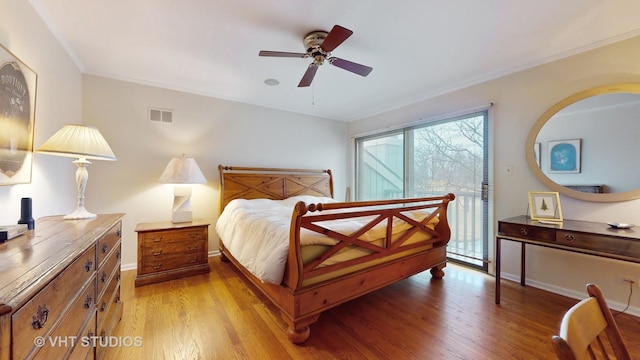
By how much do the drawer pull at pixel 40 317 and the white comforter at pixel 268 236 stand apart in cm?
114

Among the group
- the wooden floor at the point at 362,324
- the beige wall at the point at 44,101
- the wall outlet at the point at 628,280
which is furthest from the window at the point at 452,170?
the beige wall at the point at 44,101

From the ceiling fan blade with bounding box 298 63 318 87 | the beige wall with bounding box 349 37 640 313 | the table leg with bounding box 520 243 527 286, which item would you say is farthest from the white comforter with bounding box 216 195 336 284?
the beige wall with bounding box 349 37 640 313

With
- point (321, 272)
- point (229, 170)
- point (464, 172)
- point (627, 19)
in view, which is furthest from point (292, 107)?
point (627, 19)

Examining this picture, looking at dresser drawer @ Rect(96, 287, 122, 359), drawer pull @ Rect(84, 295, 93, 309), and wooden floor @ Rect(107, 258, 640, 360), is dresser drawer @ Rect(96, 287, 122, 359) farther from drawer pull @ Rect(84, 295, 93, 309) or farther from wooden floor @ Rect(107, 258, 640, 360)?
drawer pull @ Rect(84, 295, 93, 309)

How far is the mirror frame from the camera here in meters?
2.15

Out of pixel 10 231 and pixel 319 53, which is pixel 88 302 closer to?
pixel 10 231

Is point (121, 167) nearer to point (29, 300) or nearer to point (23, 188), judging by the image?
point (23, 188)

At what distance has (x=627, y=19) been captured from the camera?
1937mm

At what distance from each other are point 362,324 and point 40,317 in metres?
1.90

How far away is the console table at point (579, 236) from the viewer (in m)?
1.73

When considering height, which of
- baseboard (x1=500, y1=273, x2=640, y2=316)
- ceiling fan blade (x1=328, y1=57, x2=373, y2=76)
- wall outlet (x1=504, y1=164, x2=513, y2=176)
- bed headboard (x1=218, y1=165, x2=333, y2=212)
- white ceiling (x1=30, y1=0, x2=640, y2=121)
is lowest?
baseboard (x1=500, y1=273, x2=640, y2=316)

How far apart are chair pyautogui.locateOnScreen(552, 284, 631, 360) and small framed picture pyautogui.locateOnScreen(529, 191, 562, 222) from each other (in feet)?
6.53

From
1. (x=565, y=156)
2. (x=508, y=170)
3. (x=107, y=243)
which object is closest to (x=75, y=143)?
(x=107, y=243)

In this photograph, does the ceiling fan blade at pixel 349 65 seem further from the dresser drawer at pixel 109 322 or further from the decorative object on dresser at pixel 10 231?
the dresser drawer at pixel 109 322
